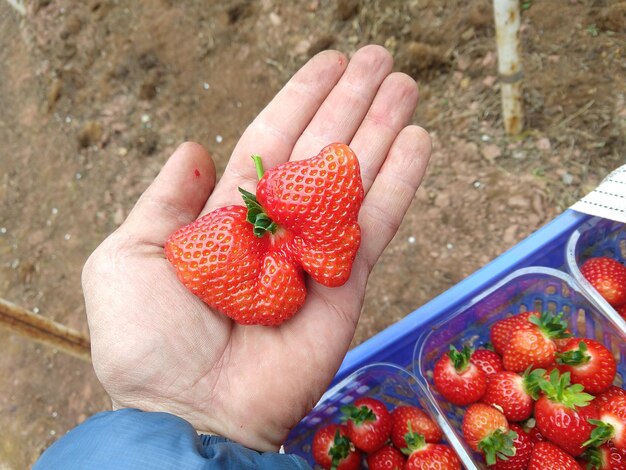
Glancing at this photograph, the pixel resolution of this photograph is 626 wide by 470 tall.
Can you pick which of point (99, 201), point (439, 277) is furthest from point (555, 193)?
point (99, 201)

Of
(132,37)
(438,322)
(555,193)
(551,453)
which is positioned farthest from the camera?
(132,37)

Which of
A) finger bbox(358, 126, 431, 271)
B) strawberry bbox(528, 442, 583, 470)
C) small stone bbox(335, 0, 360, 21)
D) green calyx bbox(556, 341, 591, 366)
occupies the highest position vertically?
small stone bbox(335, 0, 360, 21)

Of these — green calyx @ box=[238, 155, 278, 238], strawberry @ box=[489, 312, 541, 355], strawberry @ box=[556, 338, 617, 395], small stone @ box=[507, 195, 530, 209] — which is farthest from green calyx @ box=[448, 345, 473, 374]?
small stone @ box=[507, 195, 530, 209]

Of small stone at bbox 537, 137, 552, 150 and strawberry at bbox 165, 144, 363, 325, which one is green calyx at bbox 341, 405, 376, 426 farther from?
small stone at bbox 537, 137, 552, 150

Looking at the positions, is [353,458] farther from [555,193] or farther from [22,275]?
[22,275]

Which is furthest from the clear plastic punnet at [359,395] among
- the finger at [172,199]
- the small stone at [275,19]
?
the small stone at [275,19]

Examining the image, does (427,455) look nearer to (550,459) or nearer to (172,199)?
(550,459)

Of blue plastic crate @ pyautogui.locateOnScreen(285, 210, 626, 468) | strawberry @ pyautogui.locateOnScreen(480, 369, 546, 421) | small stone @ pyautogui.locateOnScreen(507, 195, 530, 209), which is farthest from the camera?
small stone @ pyautogui.locateOnScreen(507, 195, 530, 209)

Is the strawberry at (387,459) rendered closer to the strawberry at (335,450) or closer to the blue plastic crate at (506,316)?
the strawberry at (335,450)
